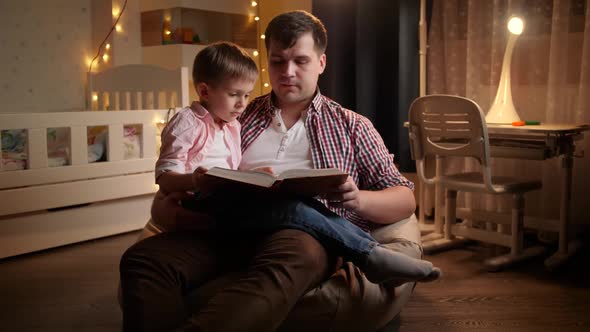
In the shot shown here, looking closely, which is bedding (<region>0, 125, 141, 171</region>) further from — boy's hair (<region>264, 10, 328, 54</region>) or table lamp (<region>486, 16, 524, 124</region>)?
table lamp (<region>486, 16, 524, 124</region>)

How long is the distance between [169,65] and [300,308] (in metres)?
2.95

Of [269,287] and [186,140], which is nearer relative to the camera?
[269,287]

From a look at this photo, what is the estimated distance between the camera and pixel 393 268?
157 cm

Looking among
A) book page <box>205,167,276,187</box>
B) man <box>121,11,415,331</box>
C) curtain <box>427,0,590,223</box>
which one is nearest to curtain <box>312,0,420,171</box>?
curtain <box>427,0,590,223</box>

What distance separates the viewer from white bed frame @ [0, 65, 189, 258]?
294 centimetres

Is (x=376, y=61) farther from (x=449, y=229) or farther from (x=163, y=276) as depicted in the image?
(x=163, y=276)

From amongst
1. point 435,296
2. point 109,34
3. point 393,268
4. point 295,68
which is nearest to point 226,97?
point 295,68

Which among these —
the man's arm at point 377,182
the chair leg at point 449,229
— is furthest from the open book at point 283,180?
the chair leg at point 449,229

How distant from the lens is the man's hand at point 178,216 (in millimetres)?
1748

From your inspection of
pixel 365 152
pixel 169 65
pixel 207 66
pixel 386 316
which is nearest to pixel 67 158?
pixel 169 65

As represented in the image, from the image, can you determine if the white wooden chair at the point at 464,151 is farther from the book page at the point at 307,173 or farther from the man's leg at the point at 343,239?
the book page at the point at 307,173

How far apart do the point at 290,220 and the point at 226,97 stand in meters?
0.44

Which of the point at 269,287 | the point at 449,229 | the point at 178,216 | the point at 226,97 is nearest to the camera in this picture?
the point at 269,287

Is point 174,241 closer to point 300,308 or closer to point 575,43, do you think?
point 300,308
